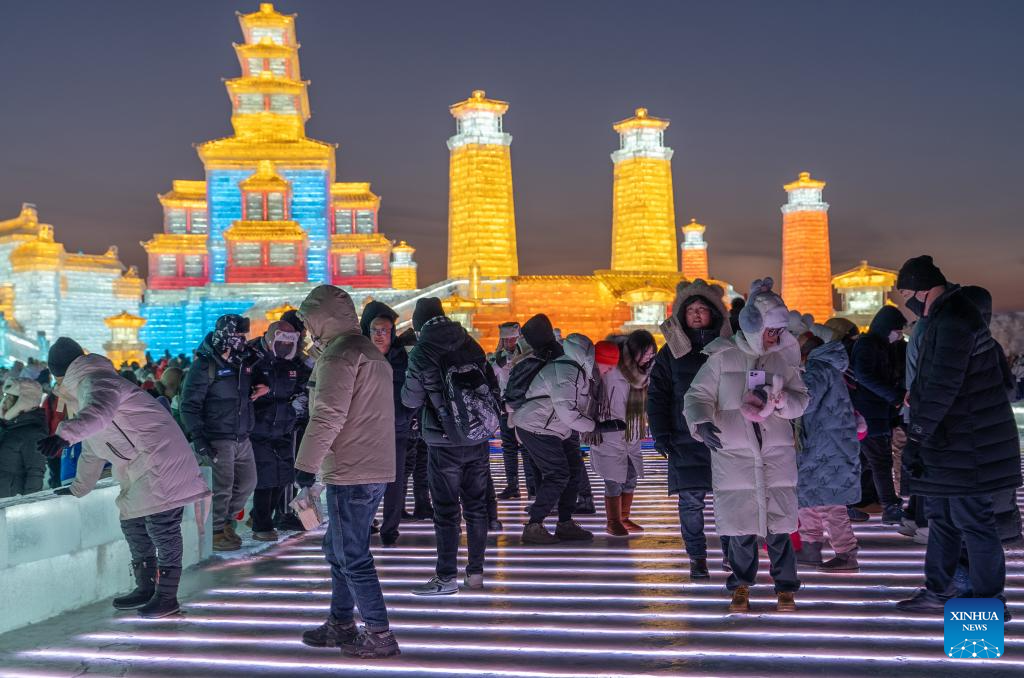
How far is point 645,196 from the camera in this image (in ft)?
137

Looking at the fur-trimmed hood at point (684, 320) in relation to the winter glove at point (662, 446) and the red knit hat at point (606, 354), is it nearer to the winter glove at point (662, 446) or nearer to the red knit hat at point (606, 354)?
the winter glove at point (662, 446)

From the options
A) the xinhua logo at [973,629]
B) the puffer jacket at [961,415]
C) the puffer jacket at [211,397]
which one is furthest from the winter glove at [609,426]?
the xinhua logo at [973,629]

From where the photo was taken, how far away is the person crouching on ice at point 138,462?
210 inches

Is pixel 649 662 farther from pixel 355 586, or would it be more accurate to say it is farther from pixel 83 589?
pixel 83 589

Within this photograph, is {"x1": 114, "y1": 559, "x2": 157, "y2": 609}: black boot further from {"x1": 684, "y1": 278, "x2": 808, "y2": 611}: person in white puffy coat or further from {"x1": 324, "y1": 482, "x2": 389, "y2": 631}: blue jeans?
{"x1": 684, "y1": 278, "x2": 808, "y2": 611}: person in white puffy coat

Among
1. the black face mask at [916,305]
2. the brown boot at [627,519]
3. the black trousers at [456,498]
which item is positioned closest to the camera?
the black face mask at [916,305]

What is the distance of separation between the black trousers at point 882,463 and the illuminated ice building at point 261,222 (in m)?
28.0

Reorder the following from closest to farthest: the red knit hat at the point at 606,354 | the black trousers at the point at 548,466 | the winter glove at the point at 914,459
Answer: the winter glove at the point at 914,459 → the black trousers at the point at 548,466 → the red knit hat at the point at 606,354

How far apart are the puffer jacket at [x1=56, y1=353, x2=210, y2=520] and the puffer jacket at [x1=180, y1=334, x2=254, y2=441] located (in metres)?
1.67

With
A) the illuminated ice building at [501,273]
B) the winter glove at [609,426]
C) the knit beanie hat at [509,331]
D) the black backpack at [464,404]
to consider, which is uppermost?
the illuminated ice building at [501,273]

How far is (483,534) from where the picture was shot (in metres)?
6.23

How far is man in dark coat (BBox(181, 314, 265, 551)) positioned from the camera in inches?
289

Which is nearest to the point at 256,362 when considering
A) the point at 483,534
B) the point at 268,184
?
the point at 483,534

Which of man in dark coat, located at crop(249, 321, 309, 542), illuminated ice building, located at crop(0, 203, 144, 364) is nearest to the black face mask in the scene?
man in dark coat, located at crop(249, 321, 309, 542)
